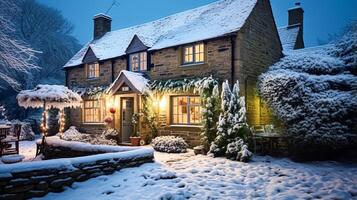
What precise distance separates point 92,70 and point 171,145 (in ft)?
32.6

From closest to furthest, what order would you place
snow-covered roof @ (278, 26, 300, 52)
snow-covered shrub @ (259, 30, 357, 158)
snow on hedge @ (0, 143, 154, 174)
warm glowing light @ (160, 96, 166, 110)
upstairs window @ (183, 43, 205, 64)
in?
snow on hedge @ (0, 143, 154, 174)
snow-covered shrub @ (259, 30, 357, 158)
upstairs window @ (183, 43, 205, 64)
warm glowing light @ (160, 96, 166, 110)
snow-covered roof @ (278, 26, 300, 52)

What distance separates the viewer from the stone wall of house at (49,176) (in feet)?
19.9

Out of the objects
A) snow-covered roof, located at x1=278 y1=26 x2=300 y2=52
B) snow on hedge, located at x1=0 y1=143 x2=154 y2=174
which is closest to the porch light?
snow on hedge, located at x1=0 y1=143 x2=154 y2=174

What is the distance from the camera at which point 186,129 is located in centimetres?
1341

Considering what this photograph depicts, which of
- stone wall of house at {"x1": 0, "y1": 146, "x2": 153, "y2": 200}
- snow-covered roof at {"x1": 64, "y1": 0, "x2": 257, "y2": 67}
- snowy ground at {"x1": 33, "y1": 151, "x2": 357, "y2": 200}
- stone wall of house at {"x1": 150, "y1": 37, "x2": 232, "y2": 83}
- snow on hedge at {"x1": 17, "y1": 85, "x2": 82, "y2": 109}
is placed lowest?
snowy ground at {"x1": 33, "y1": 151, "x2": 357, "y2": 200}

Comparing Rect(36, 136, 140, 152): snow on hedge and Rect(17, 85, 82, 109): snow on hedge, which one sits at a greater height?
Rect(17, 85, 82, 109): snow on hedge

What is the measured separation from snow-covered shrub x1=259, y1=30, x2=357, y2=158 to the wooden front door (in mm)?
7506

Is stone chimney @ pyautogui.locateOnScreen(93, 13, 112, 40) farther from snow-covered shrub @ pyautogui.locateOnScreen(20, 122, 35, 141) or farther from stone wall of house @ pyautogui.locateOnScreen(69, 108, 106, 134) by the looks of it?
snow-covered shrub @ pyautogui.locateOnScreen(20, 122, 35, 141)

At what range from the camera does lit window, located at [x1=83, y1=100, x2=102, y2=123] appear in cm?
1817

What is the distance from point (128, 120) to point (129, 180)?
28.3 feet

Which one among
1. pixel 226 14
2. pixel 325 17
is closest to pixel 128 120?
pixel 226 14

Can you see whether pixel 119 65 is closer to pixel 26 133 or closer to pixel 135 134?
pixel 135 134

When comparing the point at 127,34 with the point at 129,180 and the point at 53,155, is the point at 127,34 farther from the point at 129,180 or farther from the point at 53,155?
the point at 129,180

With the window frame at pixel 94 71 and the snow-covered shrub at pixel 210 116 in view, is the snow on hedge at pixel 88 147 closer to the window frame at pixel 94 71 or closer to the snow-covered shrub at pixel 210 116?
the snow-covered shrub at pixel 210 116
